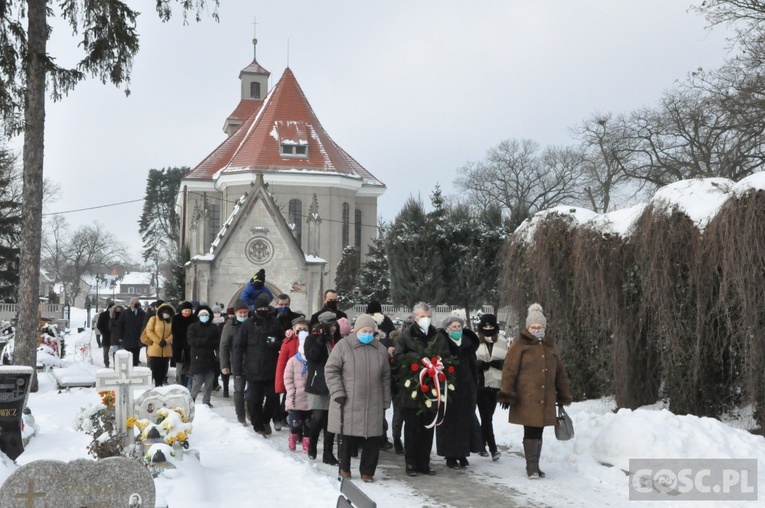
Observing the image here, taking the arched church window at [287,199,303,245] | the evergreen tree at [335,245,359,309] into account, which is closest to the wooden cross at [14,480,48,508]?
the evergreen tree at [335,245,359,309]

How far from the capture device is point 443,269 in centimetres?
3606

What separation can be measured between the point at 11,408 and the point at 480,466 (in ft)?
17.4

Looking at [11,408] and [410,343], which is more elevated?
[410,343]

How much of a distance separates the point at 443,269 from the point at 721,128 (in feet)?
42.1

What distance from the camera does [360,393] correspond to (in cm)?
987

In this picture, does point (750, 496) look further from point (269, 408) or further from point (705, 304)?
point (269, 408)

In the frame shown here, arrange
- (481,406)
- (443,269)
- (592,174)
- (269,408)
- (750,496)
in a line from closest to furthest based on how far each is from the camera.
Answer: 1. (750,496)
2. (481,406)
3. (269,408)
4. (443,269)
5. (592,174)

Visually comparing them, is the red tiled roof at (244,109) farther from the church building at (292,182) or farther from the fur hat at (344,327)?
the fur hat at (344,327)

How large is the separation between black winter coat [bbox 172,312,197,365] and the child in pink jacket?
18.7 feet

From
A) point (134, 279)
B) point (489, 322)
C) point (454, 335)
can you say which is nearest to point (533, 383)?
point (454, 335)

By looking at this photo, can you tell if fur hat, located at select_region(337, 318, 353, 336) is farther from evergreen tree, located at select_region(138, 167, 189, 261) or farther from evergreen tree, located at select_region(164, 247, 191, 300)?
evergreen tree, located at select_region(138, 167, 189, 261)

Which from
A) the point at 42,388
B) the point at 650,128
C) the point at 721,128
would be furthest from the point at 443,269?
the point at 42,388

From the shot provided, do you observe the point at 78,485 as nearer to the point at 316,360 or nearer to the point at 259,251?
the point at 316,360

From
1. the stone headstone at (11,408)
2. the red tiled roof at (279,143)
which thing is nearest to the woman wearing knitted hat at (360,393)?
the stone headstone at (11,408)
